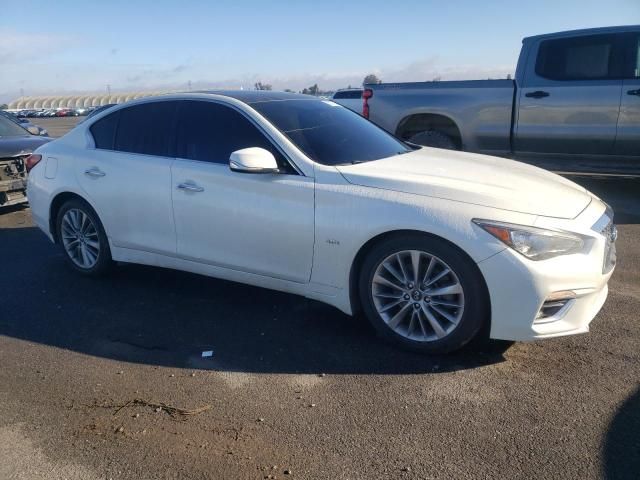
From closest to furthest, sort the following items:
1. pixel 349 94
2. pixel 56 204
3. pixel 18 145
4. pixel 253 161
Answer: pixel 253 161 < pixel 56 204 < pixel 18 145 < pixel 349 94

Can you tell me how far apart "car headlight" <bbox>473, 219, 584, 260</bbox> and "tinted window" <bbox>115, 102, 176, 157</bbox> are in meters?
2.66

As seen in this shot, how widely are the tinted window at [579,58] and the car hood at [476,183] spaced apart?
4162 millimetres

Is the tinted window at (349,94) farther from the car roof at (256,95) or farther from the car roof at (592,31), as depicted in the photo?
the car roof at (256,95)

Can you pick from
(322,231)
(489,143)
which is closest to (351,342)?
(322,231)

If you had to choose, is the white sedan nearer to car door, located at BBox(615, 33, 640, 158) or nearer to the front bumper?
the front bumper

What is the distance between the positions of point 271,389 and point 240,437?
47cm

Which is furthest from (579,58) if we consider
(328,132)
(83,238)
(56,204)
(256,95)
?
(56,204)

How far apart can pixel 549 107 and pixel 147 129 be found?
5515mm

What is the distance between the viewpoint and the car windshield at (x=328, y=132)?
4.11m

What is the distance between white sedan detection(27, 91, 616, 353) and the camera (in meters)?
3.27

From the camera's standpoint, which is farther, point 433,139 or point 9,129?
point 9,129

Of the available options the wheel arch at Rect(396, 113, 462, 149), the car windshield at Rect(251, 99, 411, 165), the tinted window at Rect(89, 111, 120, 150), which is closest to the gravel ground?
the car windshield at Rect(251, 99, 411, 165)

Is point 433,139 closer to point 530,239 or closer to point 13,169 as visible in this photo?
point 530,239

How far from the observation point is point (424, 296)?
139 inches
